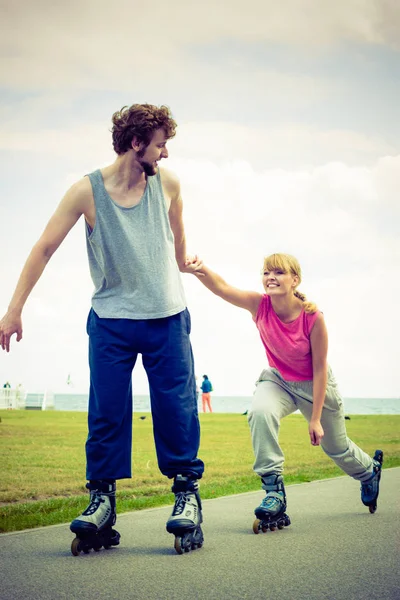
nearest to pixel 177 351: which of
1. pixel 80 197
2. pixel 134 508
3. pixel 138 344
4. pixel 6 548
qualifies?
pixel 138 344

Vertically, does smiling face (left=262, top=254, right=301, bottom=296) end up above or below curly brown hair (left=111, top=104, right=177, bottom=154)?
below

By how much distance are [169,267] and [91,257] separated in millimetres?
421

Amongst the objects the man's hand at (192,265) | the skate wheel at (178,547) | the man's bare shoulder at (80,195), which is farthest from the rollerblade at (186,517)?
the man's bare shoulder at (80,195)

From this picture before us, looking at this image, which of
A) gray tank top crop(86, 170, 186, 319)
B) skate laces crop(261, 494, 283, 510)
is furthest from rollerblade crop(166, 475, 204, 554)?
gray tank top crop(86, 170, 186, 319)

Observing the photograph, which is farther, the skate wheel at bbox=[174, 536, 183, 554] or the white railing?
the white railing

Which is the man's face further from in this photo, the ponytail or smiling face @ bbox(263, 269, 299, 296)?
the ponytail

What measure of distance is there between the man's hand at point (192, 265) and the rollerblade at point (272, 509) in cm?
134

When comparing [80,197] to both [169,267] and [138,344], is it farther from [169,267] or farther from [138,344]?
[138,344]

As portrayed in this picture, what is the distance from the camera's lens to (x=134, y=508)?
5.11 metres

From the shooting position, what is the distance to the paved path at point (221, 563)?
2645 millimetres

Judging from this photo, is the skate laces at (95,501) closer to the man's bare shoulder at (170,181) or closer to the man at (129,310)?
the man at (129,310)

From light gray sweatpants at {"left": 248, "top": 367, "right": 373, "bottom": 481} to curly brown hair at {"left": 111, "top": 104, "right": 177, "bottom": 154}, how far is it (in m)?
1.79

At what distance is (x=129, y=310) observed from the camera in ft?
11.9

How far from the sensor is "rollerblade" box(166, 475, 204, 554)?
3414mm
